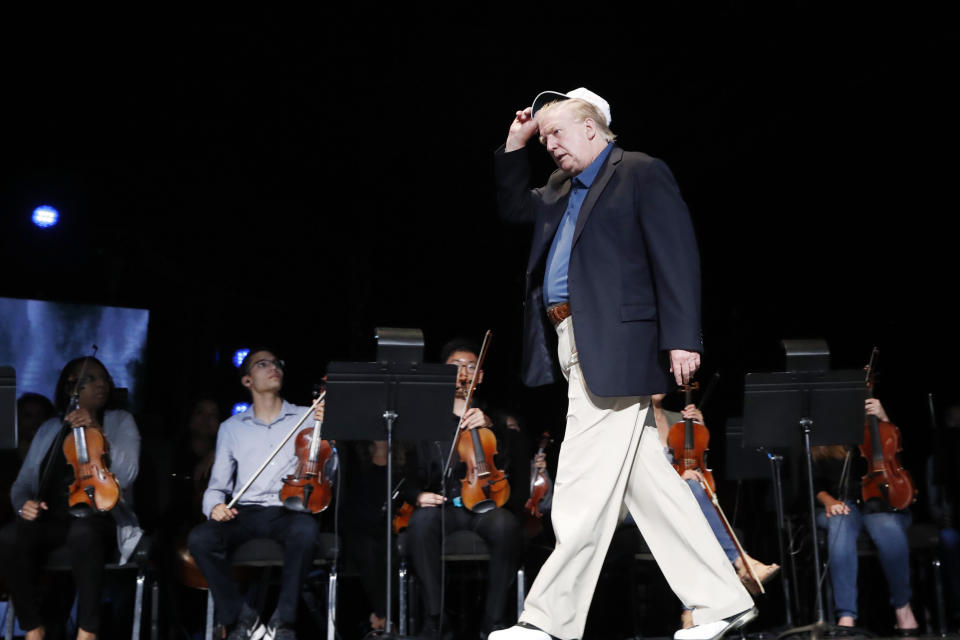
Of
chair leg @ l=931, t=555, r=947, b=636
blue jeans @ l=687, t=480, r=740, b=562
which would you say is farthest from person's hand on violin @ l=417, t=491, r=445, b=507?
chair leg @ l=931, t=555, r=947, b=636

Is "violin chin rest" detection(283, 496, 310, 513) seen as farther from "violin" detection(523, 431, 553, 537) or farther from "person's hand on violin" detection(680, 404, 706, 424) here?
"person's hand on violin" detection(680, 404, 706, 424)

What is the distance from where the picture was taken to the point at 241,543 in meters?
3.81

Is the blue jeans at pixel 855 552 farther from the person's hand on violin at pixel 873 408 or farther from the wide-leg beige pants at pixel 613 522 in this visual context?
the wide-leg beige pants at pixel 613 522

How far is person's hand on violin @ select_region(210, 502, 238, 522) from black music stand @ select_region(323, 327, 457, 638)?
2.76 feet

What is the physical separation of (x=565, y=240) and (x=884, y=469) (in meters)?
2.67

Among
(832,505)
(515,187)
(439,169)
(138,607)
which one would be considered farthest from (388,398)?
(439,169)

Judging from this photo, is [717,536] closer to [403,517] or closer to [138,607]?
[403,517]

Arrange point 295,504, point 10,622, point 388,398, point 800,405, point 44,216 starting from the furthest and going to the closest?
point 44,216
point 295,504
point 10,622
point 800,405
point 388,398

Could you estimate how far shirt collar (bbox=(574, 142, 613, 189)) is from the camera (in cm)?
241

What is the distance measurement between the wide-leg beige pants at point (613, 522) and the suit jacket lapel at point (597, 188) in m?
0.39

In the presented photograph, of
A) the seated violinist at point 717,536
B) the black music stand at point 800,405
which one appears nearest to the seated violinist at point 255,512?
the seated violinist at point 717,536

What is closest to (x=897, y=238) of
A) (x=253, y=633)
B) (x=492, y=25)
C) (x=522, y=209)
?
(x=492, y=25)

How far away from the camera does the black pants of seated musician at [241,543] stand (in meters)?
3.61

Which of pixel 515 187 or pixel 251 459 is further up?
pixel 515 187
